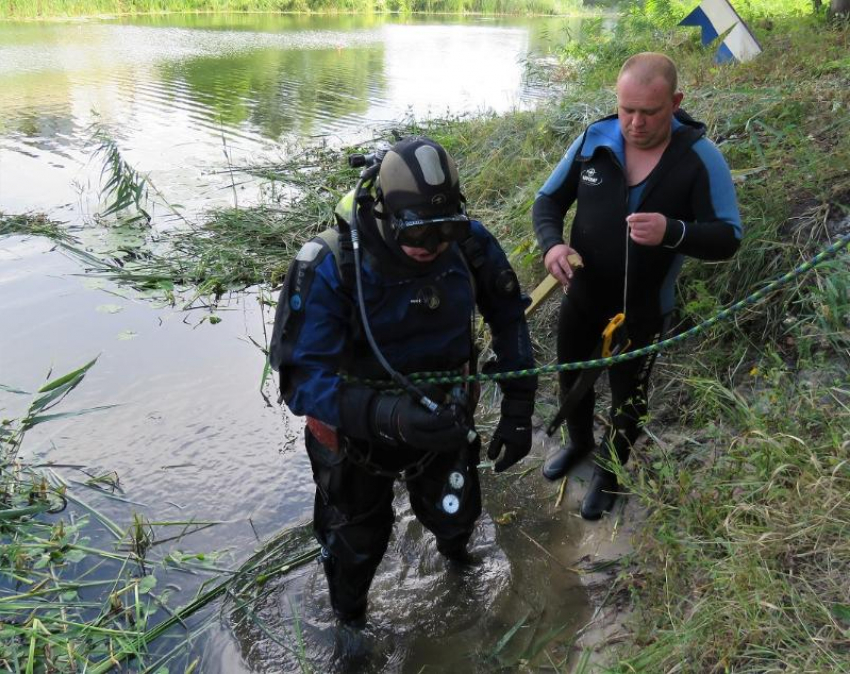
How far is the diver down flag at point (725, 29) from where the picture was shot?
6.54 metres

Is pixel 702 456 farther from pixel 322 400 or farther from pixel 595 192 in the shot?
pixel 322 400

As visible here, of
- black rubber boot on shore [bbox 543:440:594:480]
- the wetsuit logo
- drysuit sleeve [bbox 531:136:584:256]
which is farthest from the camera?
black rubber boot on shore [bbox 543:440:594:480]

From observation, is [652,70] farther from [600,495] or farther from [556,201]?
[600,495]

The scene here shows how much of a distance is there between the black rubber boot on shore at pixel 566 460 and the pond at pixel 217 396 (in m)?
0.11

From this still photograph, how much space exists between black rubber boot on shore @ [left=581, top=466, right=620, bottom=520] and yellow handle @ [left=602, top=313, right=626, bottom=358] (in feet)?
2.08

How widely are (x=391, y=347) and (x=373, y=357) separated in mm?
76

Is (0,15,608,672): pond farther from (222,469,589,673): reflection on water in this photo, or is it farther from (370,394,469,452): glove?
(370,394,469,452): glove

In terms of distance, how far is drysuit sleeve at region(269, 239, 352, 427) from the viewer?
2115mm

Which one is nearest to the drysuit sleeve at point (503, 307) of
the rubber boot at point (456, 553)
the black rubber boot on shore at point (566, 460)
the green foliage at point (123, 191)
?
the rubber boot at point (456, 553)

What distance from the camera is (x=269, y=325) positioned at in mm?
5422

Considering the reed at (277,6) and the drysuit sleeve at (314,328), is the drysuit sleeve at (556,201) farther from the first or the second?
the reed at (277,6)

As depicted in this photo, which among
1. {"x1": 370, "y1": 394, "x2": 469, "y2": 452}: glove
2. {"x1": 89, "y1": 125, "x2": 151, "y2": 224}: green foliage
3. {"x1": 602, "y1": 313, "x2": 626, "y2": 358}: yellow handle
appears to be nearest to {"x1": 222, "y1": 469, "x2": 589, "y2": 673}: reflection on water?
{"x1": 602, "y1": 313, "x2": 626, "y2": 358}: yellow handle

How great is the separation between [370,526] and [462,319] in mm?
863

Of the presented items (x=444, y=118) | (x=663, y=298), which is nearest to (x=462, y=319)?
(x=663, y=298)
